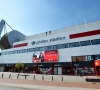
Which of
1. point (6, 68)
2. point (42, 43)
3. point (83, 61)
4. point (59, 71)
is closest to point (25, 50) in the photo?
point (42, 43)

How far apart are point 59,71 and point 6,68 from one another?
973 inches

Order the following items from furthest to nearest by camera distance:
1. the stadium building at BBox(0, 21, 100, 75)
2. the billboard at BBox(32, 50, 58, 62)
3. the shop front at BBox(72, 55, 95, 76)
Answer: the billboard at BBox(32, 50, 58, 62) → the stadium building at BBox(0, 21, 100, 75) → the shop front at BBox(72, 55, 95, 76)

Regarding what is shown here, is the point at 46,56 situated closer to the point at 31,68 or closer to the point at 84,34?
the point at 31,68

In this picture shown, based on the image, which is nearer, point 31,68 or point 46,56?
point 46,56

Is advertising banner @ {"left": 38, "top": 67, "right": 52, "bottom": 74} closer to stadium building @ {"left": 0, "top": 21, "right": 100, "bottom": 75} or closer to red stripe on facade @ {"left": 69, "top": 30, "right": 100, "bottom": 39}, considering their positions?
stadium building @ {"left": 0, "top": 21, "right": 100, "bottom": 75}

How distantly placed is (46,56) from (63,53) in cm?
607

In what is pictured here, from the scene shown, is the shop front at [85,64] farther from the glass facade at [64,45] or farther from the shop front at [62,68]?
the glass facade at [64,45]

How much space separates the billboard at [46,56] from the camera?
36875mm

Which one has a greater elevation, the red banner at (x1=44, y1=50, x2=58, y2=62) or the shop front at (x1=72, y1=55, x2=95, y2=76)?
the red banner at (x1=44, y1=50, x2=58, y2=62)

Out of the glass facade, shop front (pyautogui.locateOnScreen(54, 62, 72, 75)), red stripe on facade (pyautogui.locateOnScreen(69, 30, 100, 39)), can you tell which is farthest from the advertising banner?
red stripe on facade (pyautogui.locateOnScreen(69, 30, 100, 39))

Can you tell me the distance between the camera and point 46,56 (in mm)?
38500

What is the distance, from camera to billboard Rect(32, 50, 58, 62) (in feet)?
121

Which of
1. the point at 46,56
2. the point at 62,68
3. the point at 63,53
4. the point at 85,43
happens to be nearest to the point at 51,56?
the point at 46,56

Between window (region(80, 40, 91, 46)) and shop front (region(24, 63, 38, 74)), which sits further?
shop front (region(24, 63, 38, 74))
